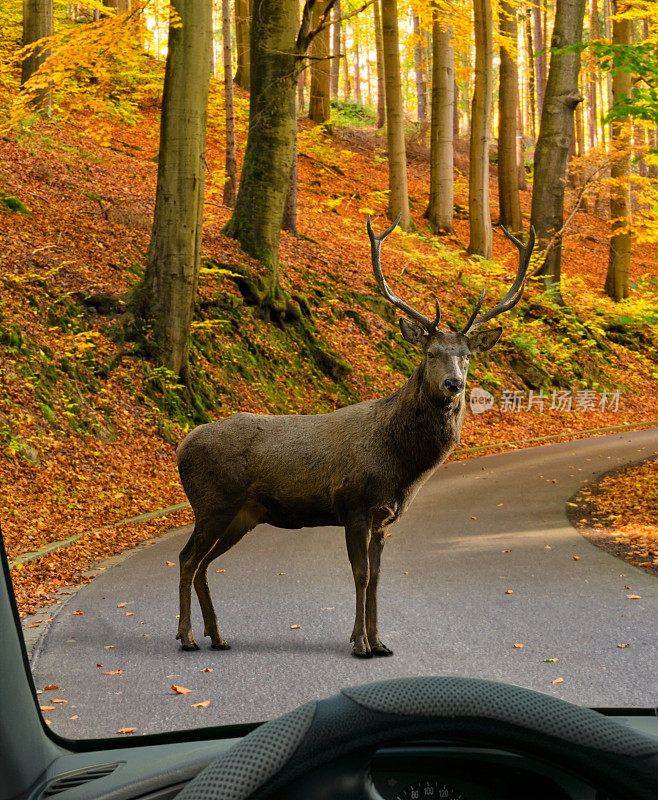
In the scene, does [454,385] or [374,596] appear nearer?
[454,385]

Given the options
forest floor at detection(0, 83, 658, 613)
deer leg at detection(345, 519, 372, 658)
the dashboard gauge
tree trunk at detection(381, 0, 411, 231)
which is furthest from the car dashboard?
tree trunk at detection(381, 0, 411, 231)

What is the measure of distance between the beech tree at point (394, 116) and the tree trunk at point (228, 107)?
20.1ft

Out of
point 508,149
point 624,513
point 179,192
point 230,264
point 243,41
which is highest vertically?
point 243,41

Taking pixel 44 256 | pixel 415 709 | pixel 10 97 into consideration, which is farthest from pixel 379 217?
pixel 415 709

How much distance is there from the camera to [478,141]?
27.0m

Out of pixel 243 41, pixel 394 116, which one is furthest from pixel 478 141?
pixel 243 41

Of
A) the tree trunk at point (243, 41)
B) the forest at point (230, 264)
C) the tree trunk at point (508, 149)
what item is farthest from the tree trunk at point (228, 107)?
the tree trunk at point (243, 41)

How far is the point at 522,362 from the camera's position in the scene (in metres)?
23.2

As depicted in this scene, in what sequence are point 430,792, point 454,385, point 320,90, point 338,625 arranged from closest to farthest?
1. point 430,792
2. point 454,385
3. point 338,625
4. point 320,90

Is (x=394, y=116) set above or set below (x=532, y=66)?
below

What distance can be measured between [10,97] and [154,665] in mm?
20255

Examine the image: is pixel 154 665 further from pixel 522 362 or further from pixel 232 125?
pixel 522 362

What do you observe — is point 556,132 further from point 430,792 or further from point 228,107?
point 430,792

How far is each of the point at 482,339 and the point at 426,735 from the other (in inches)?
209
